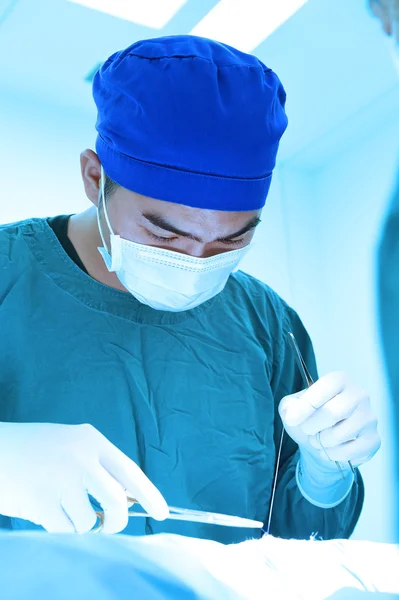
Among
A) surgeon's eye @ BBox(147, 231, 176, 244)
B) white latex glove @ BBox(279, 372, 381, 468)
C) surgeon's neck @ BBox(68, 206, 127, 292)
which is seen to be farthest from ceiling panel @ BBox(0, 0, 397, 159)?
white latex glove @ BBox(279, 372, 381, 468)

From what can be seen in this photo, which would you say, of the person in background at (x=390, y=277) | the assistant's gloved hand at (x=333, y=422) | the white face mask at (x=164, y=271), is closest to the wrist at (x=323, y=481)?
the assistant's gloved hand at (x=333, y=422)

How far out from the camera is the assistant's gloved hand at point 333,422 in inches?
57.4

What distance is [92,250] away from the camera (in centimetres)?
161

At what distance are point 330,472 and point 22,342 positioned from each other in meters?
0.77

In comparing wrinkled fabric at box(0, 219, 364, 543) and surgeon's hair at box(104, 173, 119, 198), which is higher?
surgeon's hair at box(104, 173, 119, 198)

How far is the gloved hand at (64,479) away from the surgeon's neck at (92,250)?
0.47 m

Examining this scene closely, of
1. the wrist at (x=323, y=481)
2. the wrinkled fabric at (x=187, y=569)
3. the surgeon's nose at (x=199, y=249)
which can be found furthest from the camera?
the wrist at (x=323, y=481)

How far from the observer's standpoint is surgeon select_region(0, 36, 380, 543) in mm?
1238

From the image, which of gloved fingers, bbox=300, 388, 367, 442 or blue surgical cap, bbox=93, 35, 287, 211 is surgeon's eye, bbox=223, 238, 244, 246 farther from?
gloved fingers, bbox=300, 388, 367, 442

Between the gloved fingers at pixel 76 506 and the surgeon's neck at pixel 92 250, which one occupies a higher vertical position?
the surgeon's neck at pixel 92 250

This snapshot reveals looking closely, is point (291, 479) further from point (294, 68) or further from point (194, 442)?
point (294, 68)

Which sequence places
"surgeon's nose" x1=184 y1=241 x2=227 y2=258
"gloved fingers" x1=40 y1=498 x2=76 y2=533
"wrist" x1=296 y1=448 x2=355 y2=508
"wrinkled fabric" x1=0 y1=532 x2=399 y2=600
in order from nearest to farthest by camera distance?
"wrinkled fabric" x1=0 y1=532 x2=399 y2=600 → "gloved fingers" x1=40 y1=498 x2=76 y2=533 → "surgeon's nose" x1=184 y1=241 x2=227 y2=258 → "wrist" x1=296 y1=448 x2=355 y2=508

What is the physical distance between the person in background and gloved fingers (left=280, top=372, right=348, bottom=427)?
726 mm

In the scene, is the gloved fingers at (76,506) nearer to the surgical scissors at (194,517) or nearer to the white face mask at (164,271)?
the surgical scissors at (194,517)
